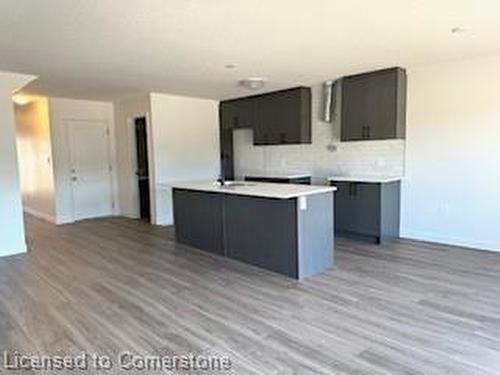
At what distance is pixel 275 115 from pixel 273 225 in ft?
10.3

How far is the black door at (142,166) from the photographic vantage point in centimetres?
702

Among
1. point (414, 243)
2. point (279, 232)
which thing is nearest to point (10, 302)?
point (279, 232)

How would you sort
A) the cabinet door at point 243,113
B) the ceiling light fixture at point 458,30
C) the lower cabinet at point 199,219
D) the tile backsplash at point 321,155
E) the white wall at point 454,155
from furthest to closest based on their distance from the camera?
the cabinet door at point 243,113
the tile backsplash at point 321,155
the lower cabinet at point 199,219
the white wall at point 454,155
the ceiling light fixture at point 458,30

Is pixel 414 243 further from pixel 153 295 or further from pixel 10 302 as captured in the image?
pixel 10 302

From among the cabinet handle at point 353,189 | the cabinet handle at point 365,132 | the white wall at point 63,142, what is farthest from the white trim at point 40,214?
the cabinet handle at point 365,132

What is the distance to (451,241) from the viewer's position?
15.8 feet

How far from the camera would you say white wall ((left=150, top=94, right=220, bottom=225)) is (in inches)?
A: 253

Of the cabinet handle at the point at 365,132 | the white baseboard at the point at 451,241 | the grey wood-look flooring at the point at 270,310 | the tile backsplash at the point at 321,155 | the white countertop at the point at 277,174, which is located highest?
the cabinet handle at the point at 365,132

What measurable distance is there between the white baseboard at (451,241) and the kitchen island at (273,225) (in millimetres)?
1779

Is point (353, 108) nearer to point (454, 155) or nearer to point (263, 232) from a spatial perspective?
point (454, 155)

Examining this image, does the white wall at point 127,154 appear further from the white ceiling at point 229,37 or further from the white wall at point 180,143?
the white ceiling at point 229,37

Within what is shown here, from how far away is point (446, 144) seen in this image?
4.76 meters

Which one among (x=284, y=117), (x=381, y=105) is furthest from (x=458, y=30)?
(x=284, y=117)

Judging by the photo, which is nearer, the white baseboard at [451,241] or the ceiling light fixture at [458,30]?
the ceiling light fixture at [458,30]
